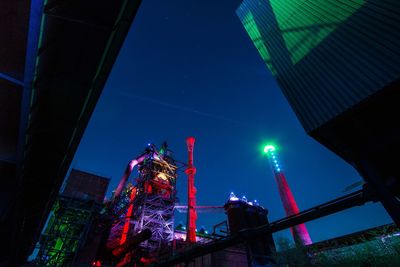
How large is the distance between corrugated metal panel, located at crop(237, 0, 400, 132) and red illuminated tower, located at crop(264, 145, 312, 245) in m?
28.0

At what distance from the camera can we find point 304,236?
120 feet

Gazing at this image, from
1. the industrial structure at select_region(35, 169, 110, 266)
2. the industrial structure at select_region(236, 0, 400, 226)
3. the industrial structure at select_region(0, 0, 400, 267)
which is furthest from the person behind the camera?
the industrial structure at select_region(35, 169, 110, 266)

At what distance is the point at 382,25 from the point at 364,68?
2.12 m

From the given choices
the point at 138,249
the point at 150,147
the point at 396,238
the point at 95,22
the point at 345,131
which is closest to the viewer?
the point at 95,22

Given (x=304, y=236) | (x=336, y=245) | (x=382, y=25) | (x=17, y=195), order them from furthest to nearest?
(x=304, y=236) < (x=336, y=245) < (x=382, y=25) < (x=17, y=195)

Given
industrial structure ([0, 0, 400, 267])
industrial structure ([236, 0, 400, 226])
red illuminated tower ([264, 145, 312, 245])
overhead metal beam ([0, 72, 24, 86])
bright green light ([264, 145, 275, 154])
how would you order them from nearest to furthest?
industrial structure ([0, 0, 400, 267])
overhead metal beam ([0, 72, 24, 86])
industrial structure ([236, 0, 400, 226])
red illuminated tower ([264, 145, 312, 245])
bright green light ([264, 145, 275, 154])

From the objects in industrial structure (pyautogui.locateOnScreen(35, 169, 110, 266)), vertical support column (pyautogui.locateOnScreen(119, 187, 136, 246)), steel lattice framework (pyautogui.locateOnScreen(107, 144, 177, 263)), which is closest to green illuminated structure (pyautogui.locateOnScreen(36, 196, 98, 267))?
industrial structure (pyautogui.locateOnScreen(35, 169, 110, 266))

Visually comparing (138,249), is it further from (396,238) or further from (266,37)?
(266,37)

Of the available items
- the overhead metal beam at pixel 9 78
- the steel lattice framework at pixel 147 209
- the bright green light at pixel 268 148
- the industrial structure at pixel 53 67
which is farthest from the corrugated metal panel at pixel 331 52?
the bright green light at pixel 268 148

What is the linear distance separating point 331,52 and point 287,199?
3632cm

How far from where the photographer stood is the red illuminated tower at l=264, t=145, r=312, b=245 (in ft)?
119

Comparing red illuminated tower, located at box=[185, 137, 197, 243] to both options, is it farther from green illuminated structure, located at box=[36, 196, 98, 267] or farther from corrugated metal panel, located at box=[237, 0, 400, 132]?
corrugated metal panel, located at box=[237, 0, 400, 132]

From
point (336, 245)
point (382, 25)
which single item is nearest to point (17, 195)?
point (382, 25)

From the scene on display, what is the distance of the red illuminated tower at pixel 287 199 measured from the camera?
119 ft
